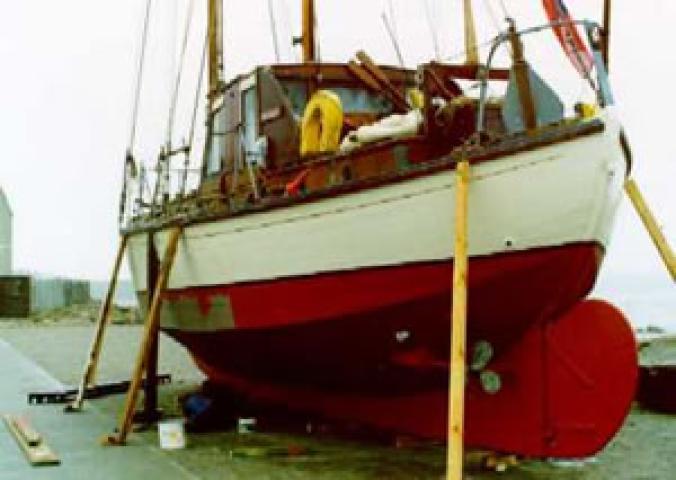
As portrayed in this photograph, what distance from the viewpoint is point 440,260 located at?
6992mm

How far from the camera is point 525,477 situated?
718 cm

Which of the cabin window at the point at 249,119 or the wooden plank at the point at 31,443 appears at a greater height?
the cabin window at the point at 249,119

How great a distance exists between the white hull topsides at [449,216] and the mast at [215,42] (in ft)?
16.1

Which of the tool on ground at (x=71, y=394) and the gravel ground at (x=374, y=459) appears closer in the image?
the gravel ground at (x=374, y=459)

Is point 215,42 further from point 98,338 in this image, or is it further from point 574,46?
point 574,46

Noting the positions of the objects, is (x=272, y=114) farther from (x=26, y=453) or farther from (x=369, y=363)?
(x=26, y=453)

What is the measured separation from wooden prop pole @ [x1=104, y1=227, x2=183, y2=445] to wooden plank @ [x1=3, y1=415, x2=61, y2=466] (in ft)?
1.87

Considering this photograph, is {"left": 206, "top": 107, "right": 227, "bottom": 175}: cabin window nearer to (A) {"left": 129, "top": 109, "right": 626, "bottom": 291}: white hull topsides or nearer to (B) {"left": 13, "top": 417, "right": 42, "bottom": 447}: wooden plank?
(A) {"left": 129, "top": 109, "right": 626, "bottom": 291}: white hull topsides

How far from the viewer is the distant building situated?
52.3m

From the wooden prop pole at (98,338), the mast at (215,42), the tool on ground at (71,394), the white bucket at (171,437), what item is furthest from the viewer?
the mast at (215,42)

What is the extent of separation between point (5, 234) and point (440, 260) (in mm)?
49881

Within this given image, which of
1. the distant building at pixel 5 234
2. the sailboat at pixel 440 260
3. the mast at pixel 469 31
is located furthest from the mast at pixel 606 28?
the distant building at pixel 5 234

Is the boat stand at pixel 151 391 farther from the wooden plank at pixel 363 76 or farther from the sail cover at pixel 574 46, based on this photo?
the sail cover at pixel 574 46

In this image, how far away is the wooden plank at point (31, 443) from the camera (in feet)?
24.6
